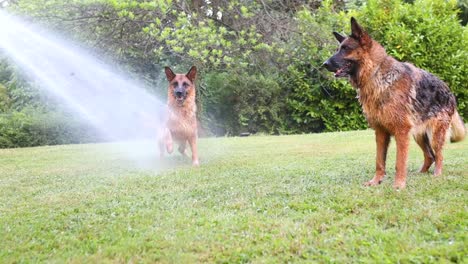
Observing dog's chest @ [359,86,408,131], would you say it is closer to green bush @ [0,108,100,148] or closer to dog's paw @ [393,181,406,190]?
dog's paw @ [393,181,406,190]

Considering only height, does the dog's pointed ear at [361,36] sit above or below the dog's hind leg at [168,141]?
above

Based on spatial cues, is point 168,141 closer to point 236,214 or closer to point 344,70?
point 344,70

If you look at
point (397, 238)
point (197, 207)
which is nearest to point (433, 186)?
point (397, 238)

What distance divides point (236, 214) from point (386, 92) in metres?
2.06

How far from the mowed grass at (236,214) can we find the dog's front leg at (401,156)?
0.40ft

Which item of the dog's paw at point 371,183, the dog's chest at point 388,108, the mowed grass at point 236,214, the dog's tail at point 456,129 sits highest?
the dog's chest at point 388,108

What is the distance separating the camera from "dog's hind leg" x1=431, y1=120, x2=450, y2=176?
5004 millimetres

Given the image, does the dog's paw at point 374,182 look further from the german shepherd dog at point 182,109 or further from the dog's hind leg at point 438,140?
the german shepherd dog at point 182,109

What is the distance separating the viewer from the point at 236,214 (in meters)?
3.70

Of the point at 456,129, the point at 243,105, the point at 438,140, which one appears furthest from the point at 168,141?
the point at 243,105

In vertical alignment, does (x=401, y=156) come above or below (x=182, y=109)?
below

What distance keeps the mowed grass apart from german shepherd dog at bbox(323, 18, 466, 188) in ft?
1.66

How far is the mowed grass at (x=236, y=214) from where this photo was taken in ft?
9.16

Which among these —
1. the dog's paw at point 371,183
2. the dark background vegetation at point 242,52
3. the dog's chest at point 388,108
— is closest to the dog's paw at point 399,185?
the dog's paw at point 371,183
